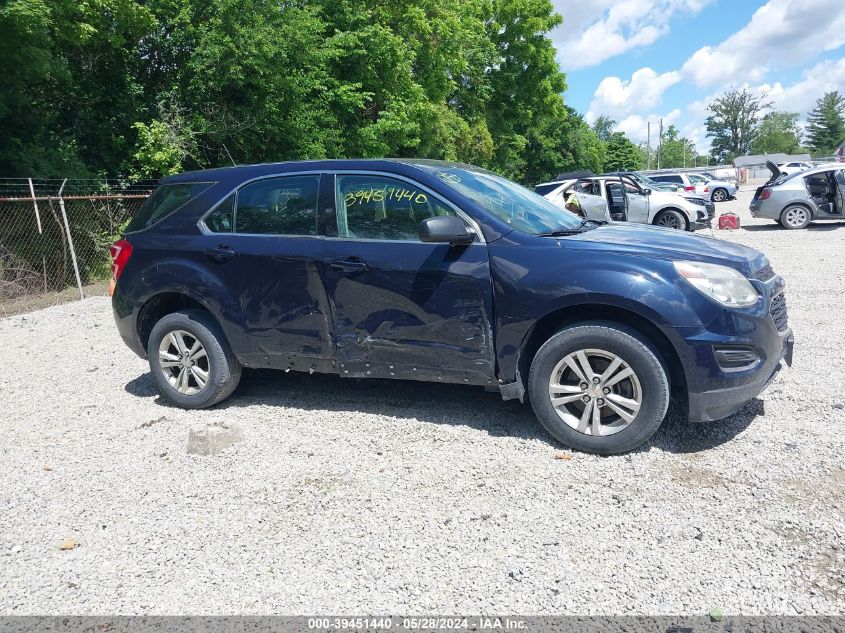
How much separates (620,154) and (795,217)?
62063 mm

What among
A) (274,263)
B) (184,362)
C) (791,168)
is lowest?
(184,362)

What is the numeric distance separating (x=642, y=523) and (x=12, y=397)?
5.51 m

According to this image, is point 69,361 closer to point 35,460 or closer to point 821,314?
point 35,460

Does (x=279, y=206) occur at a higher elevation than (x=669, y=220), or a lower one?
higher

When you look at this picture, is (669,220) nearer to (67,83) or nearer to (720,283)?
(720,283)

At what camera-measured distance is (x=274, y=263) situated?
4.48 metres

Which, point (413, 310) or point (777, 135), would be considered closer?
point (413, 310)

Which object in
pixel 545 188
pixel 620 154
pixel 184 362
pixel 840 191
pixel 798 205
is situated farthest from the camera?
pixel 620 154

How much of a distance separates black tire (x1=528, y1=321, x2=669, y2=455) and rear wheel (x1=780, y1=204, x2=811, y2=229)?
49.7ft

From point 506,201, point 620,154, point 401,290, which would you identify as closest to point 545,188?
point 506,201

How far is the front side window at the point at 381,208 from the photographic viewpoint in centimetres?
419

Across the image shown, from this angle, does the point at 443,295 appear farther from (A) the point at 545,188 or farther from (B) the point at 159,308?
(A) the point at 545,188

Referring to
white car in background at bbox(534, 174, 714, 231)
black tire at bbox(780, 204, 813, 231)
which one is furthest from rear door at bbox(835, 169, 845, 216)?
white car in background at bbox(534, 174, 714, 231)

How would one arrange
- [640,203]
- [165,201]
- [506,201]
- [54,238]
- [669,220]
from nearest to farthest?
[506,201] → [165,201] → [54,238] → [640,203] → [669,220]
